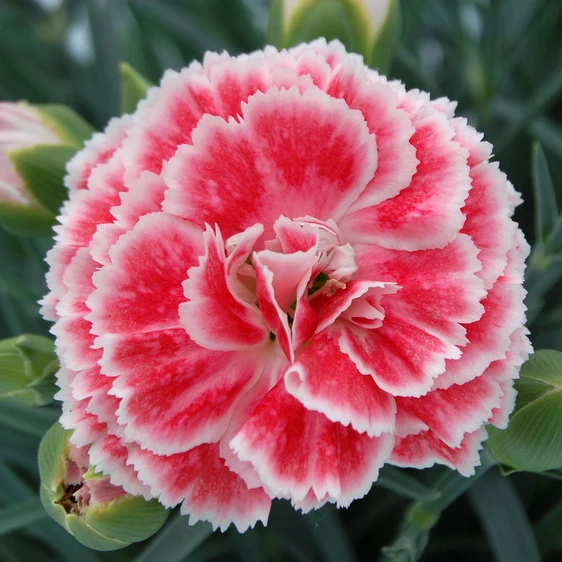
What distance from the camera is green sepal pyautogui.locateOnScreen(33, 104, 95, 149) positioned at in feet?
1.89

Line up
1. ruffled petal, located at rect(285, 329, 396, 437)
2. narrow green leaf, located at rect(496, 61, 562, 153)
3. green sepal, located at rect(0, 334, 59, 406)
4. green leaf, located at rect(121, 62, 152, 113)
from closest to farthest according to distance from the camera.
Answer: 1. ruffled petal, located at rect(285, 329, 396, 437)
2. green sepal, located at rect(0, 334, 59, 406)
3. green leaf, located at rect(121, 62, 152, 113)
4. narrow green leaf, located at rect(496, 61, 562, 153)

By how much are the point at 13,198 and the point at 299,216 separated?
26 cm

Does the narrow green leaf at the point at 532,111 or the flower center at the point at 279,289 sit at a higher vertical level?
the narrow green leaf at the point at 532,111

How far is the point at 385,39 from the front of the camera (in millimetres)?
562

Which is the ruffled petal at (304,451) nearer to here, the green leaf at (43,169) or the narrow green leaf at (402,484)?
the narrow green leaf at (402,484)

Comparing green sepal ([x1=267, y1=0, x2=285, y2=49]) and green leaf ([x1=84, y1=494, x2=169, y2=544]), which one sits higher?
green sepal ([x1=267, y1=0, x2=285, y2=49])

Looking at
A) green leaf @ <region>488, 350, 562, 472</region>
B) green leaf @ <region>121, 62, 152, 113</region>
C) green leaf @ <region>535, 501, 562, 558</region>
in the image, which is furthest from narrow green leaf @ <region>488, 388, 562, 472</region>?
green leaf @ <region>121, 62, 152, 113</region>

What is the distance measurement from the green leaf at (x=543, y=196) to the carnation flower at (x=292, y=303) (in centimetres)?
15

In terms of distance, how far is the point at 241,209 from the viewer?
1.27 ft

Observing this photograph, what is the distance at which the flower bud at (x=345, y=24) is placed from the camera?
54 cm

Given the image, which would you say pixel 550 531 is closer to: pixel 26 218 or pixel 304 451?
pixel 304 451

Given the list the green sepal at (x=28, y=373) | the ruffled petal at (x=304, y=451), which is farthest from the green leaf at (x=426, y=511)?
the green sepal at (x=28, y=373)

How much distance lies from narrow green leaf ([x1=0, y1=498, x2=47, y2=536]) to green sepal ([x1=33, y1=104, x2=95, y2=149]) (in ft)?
0.89

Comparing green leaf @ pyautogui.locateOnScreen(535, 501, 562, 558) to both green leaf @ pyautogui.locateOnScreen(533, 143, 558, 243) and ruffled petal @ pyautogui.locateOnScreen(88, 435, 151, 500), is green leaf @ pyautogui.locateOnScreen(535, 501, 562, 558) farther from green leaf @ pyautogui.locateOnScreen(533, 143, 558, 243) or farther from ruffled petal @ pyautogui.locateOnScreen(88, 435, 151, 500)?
ruffled petal @ pyautogui.locateOnScreen(88, 435, 151, 500)
